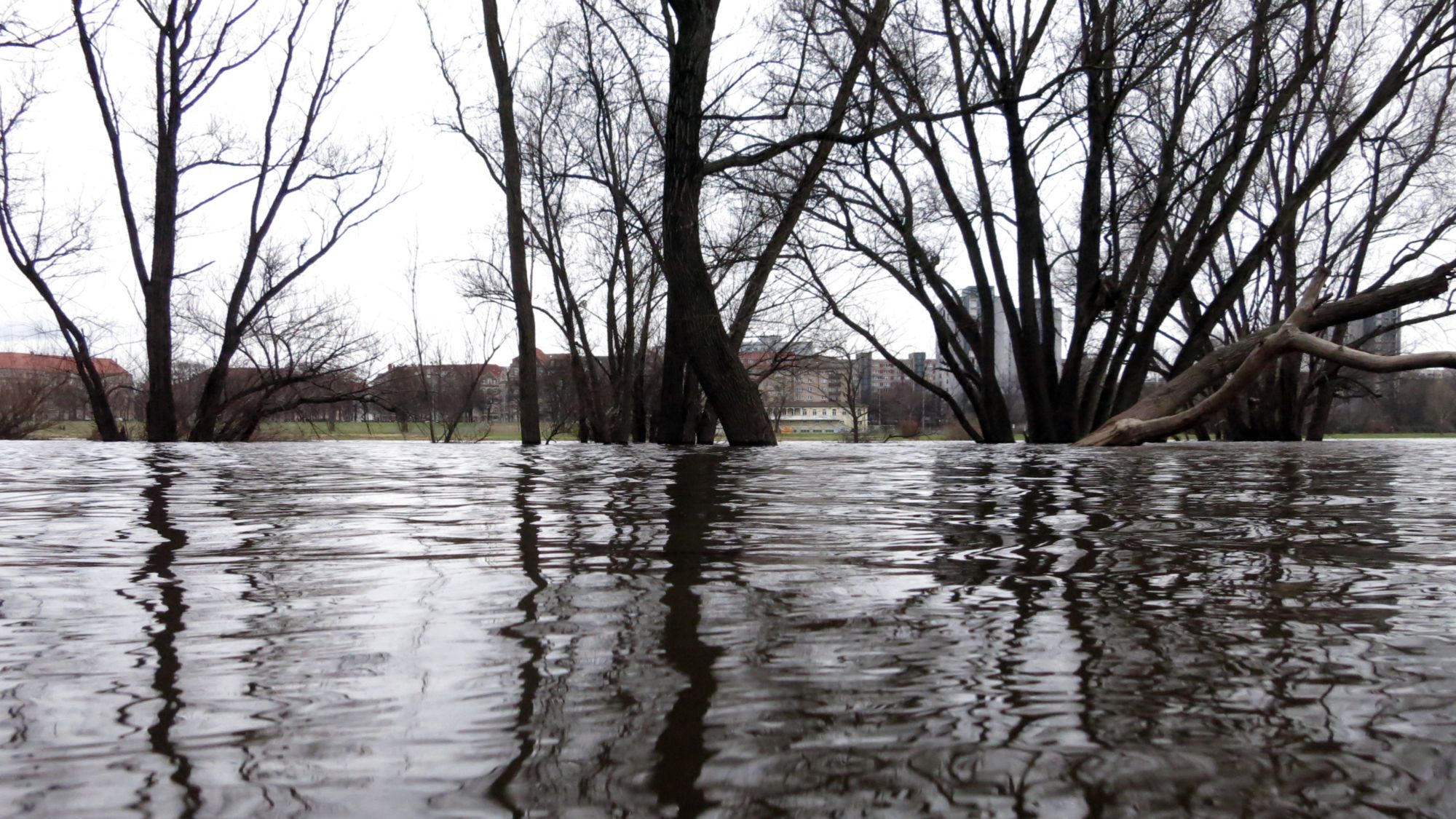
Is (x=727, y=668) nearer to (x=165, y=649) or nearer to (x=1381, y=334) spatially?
(x=165, y=649)

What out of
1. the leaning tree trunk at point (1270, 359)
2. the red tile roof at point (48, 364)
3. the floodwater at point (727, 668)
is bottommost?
the floodwater at point (727, 668)

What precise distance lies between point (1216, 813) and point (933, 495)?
348cm

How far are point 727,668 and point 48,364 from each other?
989 inches

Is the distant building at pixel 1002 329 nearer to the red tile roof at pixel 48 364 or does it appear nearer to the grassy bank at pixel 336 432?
the grassy bank at pixel 336 432

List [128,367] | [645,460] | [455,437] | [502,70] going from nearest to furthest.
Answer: [645,460], [502,70], [128,367], [455,437]

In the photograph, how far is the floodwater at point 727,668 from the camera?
85 cm

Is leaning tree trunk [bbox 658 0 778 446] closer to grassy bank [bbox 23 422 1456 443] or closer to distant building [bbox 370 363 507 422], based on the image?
grassy bank [bbox 23 422 1456 443]

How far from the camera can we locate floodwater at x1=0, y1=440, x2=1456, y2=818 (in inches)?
33.4

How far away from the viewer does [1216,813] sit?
31.0 inches

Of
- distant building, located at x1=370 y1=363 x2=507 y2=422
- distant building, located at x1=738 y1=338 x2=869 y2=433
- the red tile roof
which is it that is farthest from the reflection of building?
distant building, located at x1=738 y1=338 x2=869 y2=433

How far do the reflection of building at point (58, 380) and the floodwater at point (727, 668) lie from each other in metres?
20.3

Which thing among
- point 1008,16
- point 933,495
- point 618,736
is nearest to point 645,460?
point 933,495

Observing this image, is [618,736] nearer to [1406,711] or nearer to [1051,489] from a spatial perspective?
[1406,711]

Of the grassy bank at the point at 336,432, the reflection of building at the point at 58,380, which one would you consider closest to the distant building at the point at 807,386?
the grassy bank at the point at 336,432
